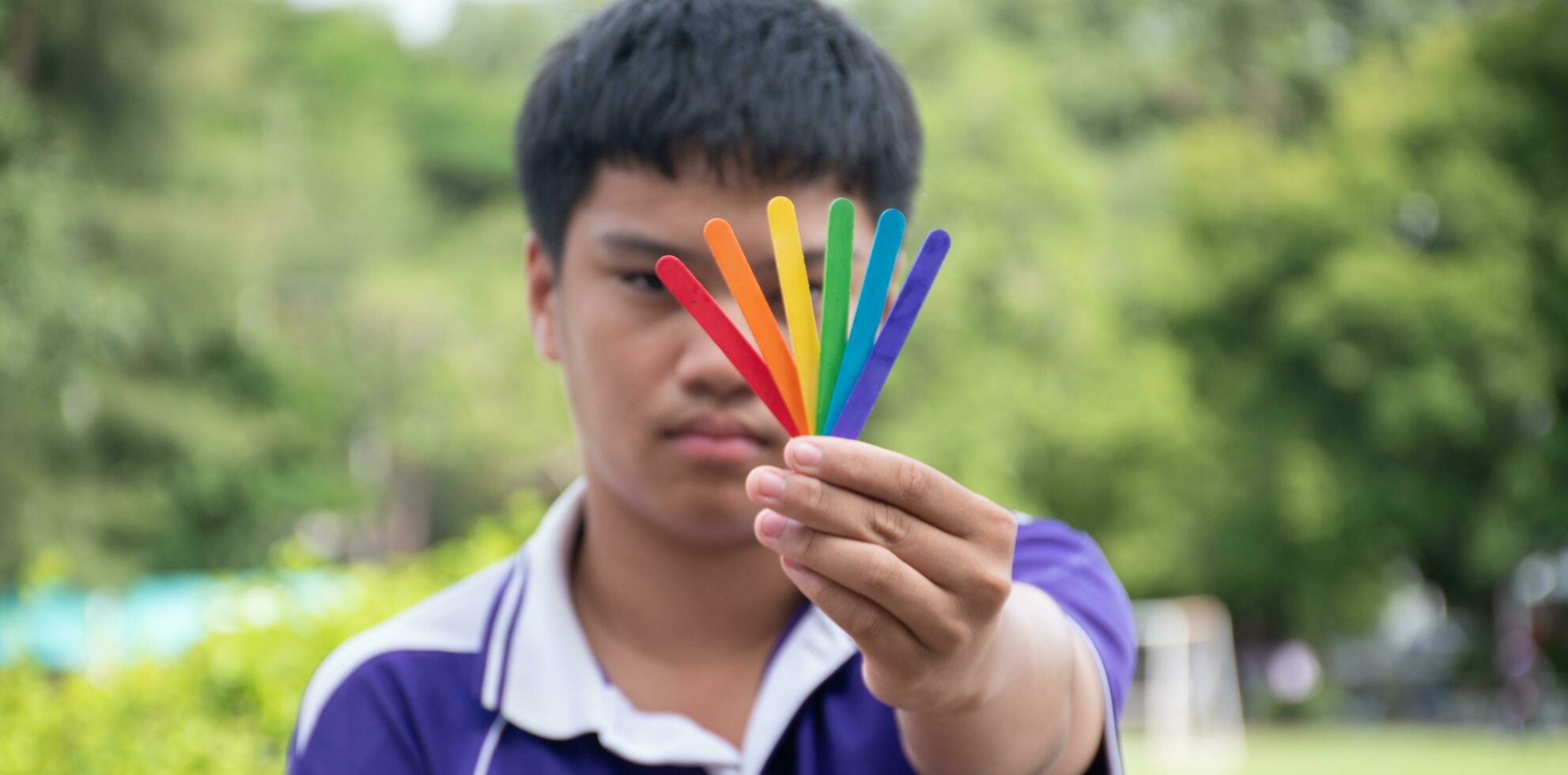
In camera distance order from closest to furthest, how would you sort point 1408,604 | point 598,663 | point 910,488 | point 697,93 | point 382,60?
1. point 910,488
2. point 697,93
3. point 598,663
4. point 382,60
5. point 1408,604

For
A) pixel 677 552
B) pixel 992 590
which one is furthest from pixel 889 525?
pixel 677 552

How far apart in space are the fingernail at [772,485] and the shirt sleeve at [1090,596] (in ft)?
2.23

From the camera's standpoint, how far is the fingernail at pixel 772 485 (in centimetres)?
115

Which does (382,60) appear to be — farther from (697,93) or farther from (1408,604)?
(697,93)

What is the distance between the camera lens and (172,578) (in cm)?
1927

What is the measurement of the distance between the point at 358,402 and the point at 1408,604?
76.1 ft

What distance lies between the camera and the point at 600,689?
1.85m

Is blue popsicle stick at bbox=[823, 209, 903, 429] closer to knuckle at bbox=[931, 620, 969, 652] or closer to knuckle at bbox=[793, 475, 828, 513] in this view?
knuckle at bbox=[793, 475, 828, 513]

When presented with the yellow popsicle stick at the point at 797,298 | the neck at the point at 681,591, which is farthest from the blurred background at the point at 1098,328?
the yellow popsicle stick at the point at 797,298

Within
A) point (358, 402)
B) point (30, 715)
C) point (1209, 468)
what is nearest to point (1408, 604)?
point (1209, 468)

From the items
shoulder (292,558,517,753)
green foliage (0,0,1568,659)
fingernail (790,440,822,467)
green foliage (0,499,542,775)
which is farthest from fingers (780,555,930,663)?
green foliage (0,0,1568,659)

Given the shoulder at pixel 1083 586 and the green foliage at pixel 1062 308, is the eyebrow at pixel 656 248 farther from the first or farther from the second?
the green foliage at pixel 1062 308

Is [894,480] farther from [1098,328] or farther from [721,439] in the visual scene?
[1098,328]

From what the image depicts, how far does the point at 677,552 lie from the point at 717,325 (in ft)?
2.27
